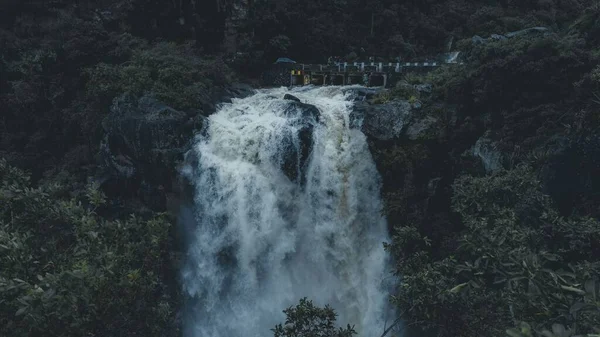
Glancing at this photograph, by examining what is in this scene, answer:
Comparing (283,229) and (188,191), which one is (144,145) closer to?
(188,191)

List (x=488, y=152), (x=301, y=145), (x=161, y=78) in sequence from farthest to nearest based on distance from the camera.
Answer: (x=161, y=78) < (x=301, y=145) < (x=488, y=152)

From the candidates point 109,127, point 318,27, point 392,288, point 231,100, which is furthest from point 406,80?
point 109,127

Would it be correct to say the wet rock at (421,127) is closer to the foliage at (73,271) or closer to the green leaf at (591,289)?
the foliage at (73,271)

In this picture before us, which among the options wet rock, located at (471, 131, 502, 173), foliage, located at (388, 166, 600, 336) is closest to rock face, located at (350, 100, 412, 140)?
wet rock, located at (471, 131, 502, 173)

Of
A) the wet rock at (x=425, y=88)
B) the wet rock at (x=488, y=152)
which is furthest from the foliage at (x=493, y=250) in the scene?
the wet rock at (x=425, y=88)

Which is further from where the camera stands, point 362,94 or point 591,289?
point 362,94

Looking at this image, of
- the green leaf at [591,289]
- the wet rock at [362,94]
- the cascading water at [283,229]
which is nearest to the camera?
the green leaf at [591,289]

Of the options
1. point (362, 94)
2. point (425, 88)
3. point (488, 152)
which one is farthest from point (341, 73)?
point (488, 152)
